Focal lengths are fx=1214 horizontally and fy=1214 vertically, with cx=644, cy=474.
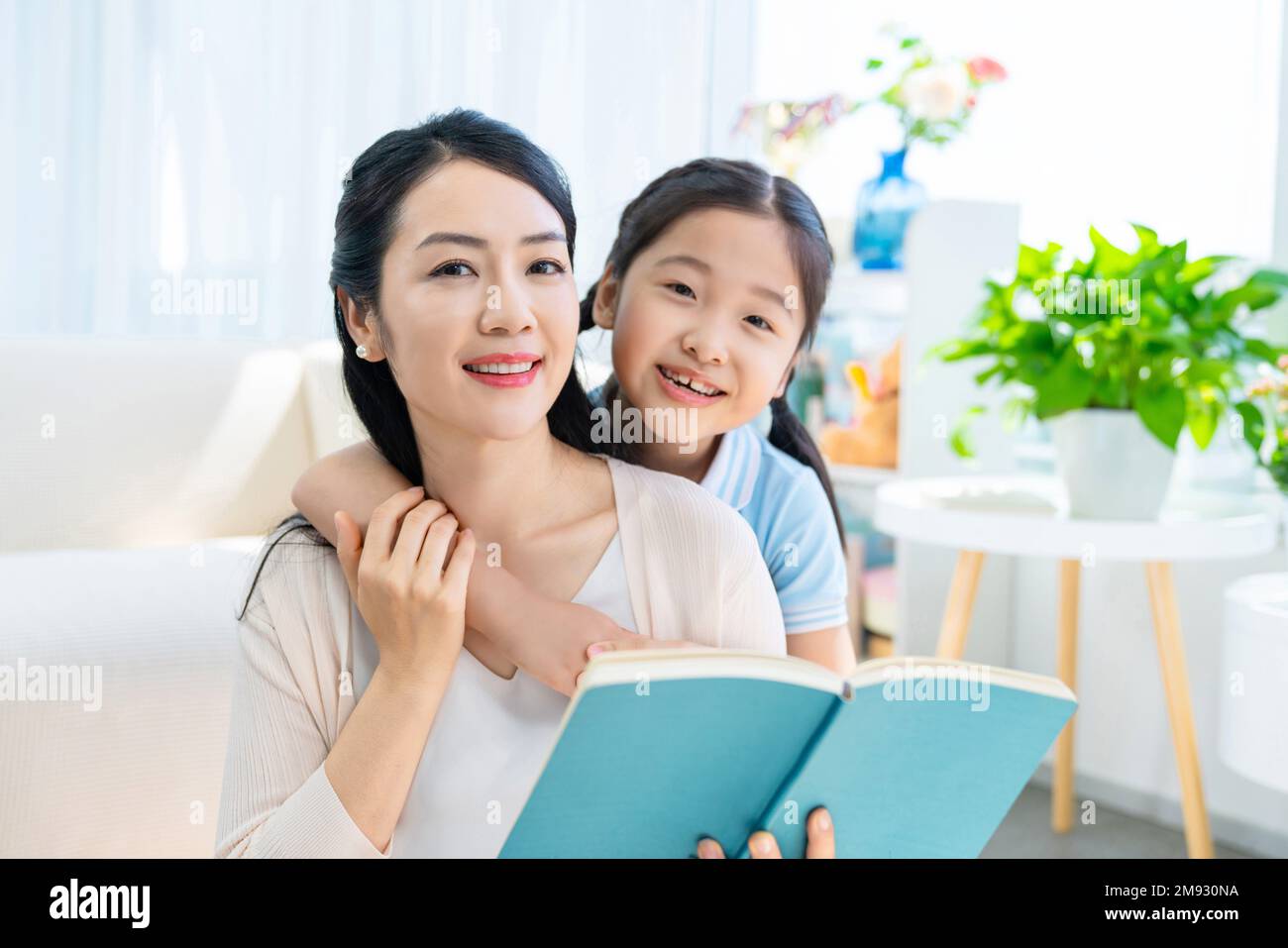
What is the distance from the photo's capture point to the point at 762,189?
114 centimetres

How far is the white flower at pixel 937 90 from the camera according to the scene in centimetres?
258

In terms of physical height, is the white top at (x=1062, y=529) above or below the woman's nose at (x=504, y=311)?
below

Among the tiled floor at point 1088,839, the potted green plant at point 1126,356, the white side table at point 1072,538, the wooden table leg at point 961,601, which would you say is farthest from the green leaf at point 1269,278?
the tiled floor at point 1088,839

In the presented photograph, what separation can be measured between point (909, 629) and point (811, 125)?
3.90ft

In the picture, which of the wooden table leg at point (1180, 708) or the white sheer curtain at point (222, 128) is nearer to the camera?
the wooden table leg at point (1180, 708)

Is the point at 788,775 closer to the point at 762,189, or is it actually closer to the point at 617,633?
the point at 617,633

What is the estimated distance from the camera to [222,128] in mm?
2670

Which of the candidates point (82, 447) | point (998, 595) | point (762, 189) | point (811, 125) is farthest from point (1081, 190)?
point (82, 447)

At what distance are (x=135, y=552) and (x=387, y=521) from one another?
3.63 feet

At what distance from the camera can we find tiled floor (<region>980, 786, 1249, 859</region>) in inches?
89.7

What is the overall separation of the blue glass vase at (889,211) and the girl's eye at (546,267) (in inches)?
76.8

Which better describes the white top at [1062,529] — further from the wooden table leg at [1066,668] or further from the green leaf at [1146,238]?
the green leaf at [1146,238]

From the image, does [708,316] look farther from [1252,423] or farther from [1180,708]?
[1180,708]
